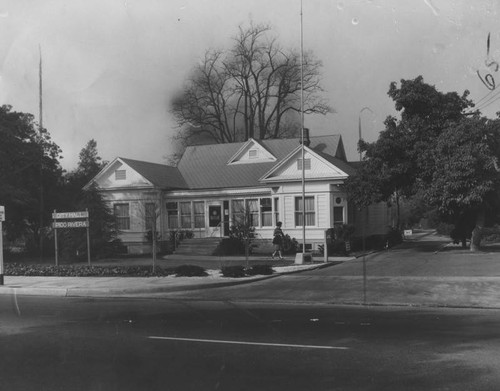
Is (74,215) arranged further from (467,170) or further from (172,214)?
(467,170)

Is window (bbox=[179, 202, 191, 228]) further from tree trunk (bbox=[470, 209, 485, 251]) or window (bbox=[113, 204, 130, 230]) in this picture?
tree trunk (bbox=[470, 209, 485, 251])

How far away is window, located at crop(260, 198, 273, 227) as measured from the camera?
3011 centimetres

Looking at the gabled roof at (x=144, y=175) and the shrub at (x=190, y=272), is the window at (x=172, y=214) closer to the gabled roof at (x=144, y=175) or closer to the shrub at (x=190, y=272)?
the gabled roof at (x=144, y=175)

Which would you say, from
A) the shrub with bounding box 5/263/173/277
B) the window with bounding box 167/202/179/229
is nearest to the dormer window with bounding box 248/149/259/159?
the window with bounding box 167/202/179/229

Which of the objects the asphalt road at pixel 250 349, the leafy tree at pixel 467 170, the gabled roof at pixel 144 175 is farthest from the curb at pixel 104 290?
the gabled roof at pixel 144 175

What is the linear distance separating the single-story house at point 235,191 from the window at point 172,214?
0.06m

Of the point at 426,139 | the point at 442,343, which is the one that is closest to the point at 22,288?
the point at 442,343

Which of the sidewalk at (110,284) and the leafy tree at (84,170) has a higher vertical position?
the leafy tree at (84,170)

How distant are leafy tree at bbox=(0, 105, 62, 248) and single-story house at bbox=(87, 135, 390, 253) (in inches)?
115

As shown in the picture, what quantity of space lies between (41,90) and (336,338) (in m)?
22.8

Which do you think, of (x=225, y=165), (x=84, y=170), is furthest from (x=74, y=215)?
(x=84, y=170)

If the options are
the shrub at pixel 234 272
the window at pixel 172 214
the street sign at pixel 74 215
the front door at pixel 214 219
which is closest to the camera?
the shrub at pixel 234 272

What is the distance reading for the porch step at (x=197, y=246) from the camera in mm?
28397

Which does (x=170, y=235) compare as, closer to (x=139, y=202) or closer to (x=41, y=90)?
(x=139, y=202)
